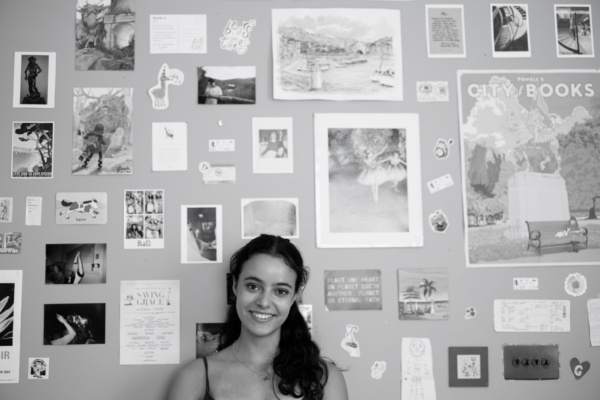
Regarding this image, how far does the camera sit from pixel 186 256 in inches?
65.6

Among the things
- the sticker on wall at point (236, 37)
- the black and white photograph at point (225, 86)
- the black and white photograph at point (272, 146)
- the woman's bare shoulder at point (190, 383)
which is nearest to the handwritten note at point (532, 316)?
the black and white photograph at point (272, 146)

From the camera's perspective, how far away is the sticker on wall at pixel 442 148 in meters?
1.73

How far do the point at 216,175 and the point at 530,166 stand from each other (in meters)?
1.01

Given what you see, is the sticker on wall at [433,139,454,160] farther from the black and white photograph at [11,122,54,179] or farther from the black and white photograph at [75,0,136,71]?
the black and white photograph at [11,122,54,179]

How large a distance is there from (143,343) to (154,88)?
0.79m

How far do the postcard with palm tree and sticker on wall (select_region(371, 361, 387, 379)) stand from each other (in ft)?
0.50

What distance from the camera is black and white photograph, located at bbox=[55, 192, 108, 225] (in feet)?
5.46

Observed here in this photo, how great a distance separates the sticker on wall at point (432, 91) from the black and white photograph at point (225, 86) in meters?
0.54

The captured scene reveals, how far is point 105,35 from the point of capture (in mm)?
1719

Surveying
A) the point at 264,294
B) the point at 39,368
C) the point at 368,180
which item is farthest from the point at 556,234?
the point at 39,368

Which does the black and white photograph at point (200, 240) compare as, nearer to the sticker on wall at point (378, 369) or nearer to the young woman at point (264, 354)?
the young woman at point (264, 354)

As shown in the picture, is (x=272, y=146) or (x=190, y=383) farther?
(x=272, y=146)

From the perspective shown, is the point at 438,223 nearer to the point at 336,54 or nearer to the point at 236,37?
the point at 336,54

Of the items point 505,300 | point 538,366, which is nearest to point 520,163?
point 505,300
